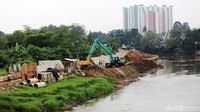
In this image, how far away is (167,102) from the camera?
99.8 feet

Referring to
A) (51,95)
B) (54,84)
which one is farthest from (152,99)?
(51,95)

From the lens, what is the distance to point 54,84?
32.5 metres

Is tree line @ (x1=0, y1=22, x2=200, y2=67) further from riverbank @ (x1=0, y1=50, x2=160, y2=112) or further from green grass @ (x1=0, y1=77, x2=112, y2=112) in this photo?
green grass @ (x1=0, y1=77, x2=112, y2=112)

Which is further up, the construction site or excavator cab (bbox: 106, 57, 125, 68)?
excavator cab (bbox: 106, 57, 125, 68)

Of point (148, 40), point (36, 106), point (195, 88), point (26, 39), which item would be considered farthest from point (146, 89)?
point (148, 40)

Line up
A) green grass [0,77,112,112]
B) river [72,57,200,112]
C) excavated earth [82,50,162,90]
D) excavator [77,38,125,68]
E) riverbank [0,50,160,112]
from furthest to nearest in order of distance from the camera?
excavator [77,38,125,68], excavated earth [82,50,162,90], river [72,57,200,112], riverbank [0,50,160,112], green grass [0,77,112,112]

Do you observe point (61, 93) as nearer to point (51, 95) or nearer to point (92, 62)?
point (51, 95)

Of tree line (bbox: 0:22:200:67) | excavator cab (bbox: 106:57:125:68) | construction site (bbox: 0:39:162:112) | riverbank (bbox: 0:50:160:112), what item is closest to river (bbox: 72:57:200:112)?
riverbank (bbox: 0:50:160:112)

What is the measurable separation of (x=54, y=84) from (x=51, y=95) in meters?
4.25

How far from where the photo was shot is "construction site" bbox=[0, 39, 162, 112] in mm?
25938

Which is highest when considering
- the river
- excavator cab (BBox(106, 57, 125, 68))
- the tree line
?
the tree line

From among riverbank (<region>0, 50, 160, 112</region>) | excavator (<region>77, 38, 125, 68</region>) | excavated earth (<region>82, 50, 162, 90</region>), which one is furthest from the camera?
excavator (<region>77, 38, 125, 68</region>)

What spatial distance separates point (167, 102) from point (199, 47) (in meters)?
73.3

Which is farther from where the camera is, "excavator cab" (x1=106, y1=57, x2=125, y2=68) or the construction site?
"excavator cab" (x1=106, y1=57, x2=125, y2=68)
